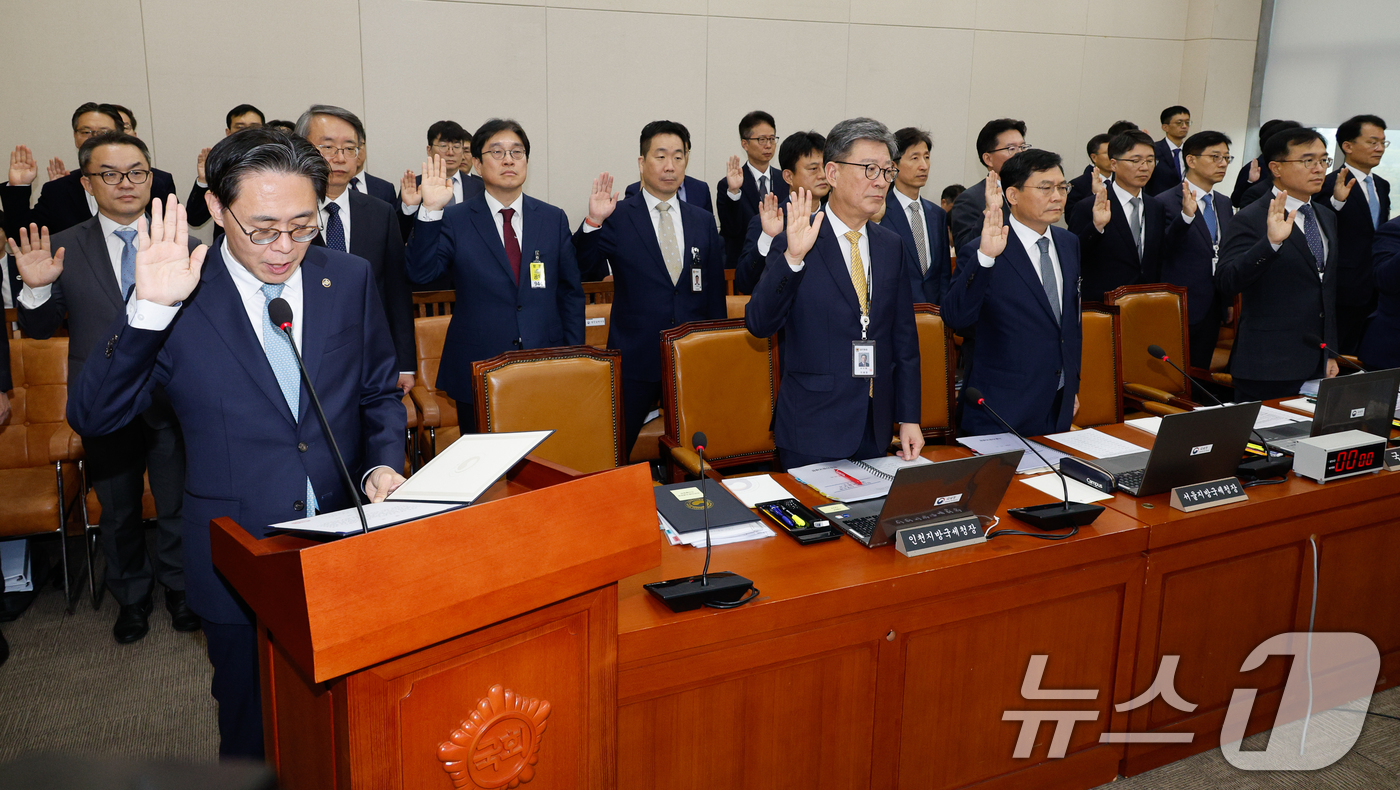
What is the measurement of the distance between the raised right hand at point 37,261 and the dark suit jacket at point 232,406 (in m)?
1.57

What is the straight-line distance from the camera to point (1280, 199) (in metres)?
3.63

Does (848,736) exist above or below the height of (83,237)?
below

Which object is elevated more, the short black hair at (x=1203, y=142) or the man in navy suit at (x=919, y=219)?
the short black hair at (x=1203, y=142)

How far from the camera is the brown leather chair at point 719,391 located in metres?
3.08

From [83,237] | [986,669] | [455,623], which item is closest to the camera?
[455,623]

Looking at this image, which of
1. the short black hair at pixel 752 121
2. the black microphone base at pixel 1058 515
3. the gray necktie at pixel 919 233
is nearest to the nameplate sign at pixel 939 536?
the black microphone base at pixel 1058 515

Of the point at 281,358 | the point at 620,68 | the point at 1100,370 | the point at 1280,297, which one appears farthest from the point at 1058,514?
the point at 620,68

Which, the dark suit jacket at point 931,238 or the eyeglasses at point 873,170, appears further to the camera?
the dark suit jacket at point 931,238

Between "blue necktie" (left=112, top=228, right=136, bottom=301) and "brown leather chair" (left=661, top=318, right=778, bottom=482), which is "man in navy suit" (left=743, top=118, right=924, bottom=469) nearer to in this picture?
"brown leather chair" (left=661, top=318, right=778, bottom=482)

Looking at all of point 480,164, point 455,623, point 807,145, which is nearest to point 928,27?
point 807,145

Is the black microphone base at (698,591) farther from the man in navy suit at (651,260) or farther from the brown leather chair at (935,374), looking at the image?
the man in navy suit at (651,260)

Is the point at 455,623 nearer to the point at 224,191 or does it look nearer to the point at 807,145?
the point at 224,191

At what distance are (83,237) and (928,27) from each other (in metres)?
6.50

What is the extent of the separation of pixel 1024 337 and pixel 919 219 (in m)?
1.98
